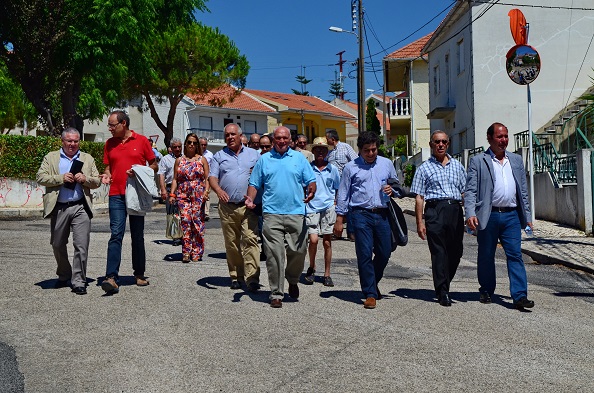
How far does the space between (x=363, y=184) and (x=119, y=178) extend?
2.61m

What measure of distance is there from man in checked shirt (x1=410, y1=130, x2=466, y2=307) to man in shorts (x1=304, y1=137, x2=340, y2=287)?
151 centimetres

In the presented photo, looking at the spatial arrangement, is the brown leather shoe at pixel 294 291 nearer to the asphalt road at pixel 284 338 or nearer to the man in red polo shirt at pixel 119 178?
the asphalt road at pixel 284 338

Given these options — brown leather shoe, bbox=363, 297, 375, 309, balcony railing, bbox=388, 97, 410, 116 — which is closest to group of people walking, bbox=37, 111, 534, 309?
brown leather shoe, bbox=363, 297, 375, 309

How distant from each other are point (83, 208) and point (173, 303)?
5.10ft

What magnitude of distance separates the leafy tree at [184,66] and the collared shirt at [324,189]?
30339 millimetres

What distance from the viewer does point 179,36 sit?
131 feet

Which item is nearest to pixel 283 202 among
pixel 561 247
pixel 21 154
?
pixel 561 247

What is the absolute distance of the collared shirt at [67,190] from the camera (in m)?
8.48

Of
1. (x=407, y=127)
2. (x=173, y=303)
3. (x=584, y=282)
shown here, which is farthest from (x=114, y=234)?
(x=407, y=127)

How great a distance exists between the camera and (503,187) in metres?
8.17

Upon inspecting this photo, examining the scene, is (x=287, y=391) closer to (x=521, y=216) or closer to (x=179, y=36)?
(x=521, y=216)

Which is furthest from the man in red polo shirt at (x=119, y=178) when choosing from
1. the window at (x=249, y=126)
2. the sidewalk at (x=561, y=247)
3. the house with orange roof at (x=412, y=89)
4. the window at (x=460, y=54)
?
the window at (x=249, y=126)

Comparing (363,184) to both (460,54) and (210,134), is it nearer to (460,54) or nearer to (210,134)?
(460,54)

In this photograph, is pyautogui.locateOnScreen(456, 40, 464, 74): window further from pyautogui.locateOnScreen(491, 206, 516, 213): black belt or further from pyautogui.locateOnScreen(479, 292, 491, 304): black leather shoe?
pyautogui.locateOnScreen(479, 292, 491, 304): black leather shoe
